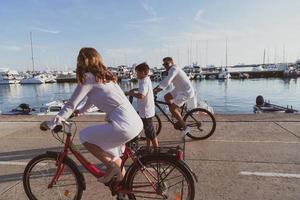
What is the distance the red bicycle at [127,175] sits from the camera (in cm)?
340

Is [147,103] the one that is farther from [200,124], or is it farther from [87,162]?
[87,162]

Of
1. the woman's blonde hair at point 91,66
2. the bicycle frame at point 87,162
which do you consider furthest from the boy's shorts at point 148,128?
the woman's blonde hair at point 91,66

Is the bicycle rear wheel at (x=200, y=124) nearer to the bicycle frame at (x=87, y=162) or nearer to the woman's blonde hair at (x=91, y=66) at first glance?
the bicycle frame at (x=87, y=162)

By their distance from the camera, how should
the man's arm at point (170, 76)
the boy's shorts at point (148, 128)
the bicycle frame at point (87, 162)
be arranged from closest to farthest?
the bicycle frame at point (87, 162), the boy's shorts at point (148, 128), the man's arm at point (170, 76)

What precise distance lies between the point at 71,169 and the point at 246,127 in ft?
18.9

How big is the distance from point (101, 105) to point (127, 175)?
34.1 inches

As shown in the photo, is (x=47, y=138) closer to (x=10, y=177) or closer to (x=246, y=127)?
(x=10, y=177)

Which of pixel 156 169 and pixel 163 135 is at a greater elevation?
pixel 156 169

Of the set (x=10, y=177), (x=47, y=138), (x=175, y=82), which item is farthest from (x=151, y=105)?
(x=47, y=138)

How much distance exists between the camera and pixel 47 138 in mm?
7789

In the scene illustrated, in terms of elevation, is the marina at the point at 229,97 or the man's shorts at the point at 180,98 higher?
the man's shorts at the point at 180,98

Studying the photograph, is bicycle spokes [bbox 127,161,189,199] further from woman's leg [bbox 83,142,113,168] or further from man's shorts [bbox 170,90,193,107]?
man's shorts [bbox 170,90,193,107]

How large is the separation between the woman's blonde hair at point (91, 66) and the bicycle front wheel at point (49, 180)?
1.10 m

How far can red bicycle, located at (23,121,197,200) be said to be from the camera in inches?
134
